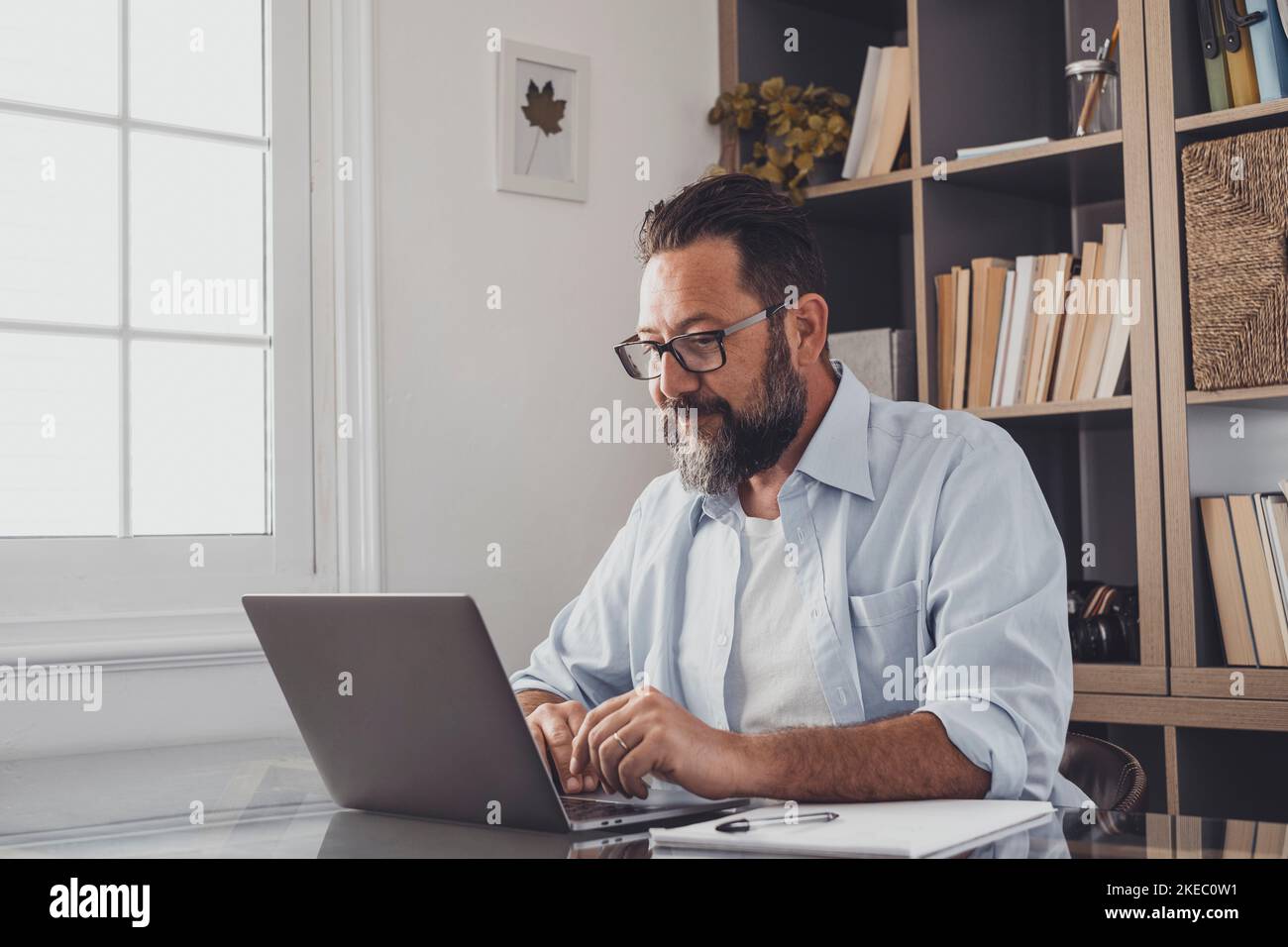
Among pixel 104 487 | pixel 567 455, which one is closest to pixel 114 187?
pixel 104 487

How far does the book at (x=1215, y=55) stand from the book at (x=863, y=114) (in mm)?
620

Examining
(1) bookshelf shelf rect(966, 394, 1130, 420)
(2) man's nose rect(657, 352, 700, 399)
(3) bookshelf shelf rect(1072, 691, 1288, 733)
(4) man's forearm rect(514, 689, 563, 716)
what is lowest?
(3) bookshelf shelf rect(1072, 691, 1288, 733)

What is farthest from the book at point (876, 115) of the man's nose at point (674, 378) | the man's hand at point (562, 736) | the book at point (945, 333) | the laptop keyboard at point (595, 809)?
the laptop keyboard at point (595, 809)

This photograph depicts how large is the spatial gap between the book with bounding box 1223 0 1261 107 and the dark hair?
91 centimetres

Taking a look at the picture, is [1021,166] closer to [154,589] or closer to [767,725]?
[767,725]

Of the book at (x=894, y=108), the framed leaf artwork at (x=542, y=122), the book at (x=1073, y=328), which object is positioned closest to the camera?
the book at (x=1073, y=328)

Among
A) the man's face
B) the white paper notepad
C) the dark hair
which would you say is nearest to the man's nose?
the man's face

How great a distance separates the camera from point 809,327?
173cm

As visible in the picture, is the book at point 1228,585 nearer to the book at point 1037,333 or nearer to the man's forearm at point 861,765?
the book at point 1037,333

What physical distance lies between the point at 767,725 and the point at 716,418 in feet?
1.22

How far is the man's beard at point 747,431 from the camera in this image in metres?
1.66

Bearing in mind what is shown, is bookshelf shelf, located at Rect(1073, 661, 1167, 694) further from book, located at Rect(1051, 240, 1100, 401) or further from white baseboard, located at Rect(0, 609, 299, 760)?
white baseboard, located at Rect(0, 609, 299, 760)

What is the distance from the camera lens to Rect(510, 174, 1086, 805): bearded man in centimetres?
133

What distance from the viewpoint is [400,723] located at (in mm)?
1106
